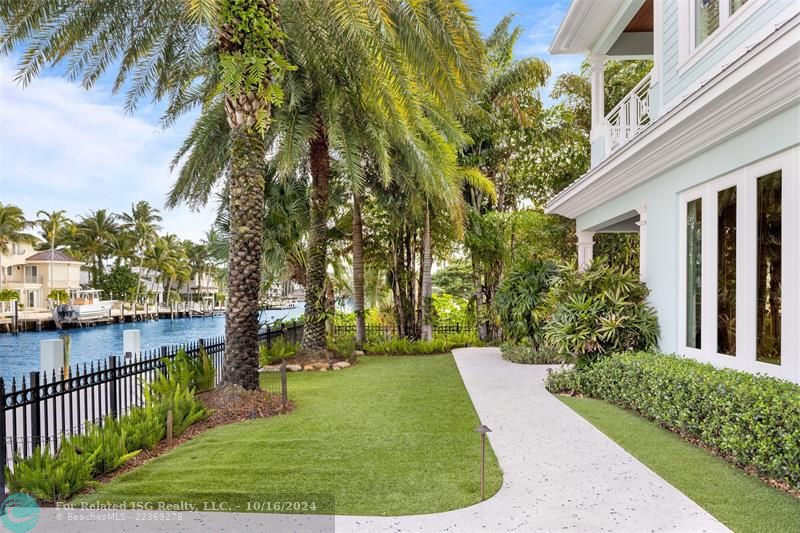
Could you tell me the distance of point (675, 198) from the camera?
7059 millimetres

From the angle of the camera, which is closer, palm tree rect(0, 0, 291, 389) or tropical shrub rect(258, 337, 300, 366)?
palm tree rect(0, 0, 291, 389)

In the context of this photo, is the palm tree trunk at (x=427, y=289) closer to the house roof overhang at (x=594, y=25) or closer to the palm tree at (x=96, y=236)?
the house roof overhang at (x=594, y=25)

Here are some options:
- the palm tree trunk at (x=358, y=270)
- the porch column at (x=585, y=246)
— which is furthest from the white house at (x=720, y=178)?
the palm tree trunk at (x=358, y=270)

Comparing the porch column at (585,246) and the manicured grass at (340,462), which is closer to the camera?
the manicured grass at (340,462)

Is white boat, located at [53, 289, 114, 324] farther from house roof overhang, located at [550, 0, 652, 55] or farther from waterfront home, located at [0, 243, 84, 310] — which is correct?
house roof overhang, located at [550, 0, 652, 55]

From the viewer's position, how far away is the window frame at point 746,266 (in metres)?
4.72

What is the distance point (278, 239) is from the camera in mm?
15133

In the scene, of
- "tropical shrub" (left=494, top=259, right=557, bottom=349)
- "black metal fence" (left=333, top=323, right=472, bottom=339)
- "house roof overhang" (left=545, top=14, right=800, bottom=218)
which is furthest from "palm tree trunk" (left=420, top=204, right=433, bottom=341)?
"house roof overhang" (left=545, top=14, right=800, bottom=218)

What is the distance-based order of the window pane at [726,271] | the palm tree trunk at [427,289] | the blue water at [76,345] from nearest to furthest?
1. the window pane at [726,271]
2. the palm tree trunk at [427,289]
3. the blue water at [76,345]

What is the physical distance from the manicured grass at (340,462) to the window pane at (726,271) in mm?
3019

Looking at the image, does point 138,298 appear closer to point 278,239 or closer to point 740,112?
point 278,239

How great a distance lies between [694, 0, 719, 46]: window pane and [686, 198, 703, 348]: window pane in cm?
224

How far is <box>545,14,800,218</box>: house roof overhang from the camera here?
4266 millimetres

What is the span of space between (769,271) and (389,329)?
1310cm
